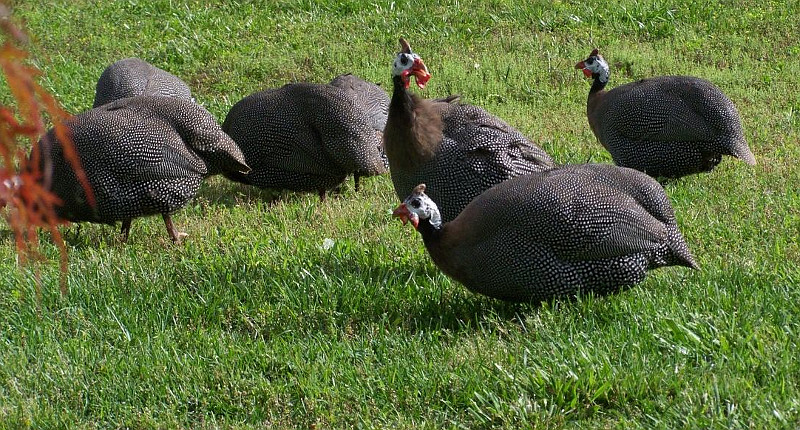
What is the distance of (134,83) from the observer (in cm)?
746

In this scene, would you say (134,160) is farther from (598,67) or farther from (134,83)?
(598,67)

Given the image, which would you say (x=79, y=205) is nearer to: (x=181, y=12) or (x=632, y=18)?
(x=181, y=12)

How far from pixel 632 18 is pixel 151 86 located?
5.30 m

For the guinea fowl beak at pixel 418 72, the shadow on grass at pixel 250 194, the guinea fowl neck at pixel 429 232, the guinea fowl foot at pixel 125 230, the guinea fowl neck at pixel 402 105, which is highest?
the guinea fowl beak at pixel 418 72

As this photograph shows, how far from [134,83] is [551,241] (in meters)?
4.48

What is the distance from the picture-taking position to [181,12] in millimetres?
10859

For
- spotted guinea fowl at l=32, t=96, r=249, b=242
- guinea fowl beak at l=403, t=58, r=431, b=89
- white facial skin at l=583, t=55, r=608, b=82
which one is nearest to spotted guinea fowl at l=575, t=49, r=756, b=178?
white facial skin at l=583, t=55, r=608, b=82

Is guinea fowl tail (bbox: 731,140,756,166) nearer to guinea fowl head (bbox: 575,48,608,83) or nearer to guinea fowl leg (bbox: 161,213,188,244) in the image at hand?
guinea fowl head (bbox: 575,48,608,83)

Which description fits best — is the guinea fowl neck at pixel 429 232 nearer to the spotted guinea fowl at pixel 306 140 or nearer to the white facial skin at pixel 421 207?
the white facial skin at pixel 421 207

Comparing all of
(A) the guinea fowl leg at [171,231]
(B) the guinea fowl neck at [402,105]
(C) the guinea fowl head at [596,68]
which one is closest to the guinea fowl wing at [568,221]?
(B) the guinea fowl neck at [402,105]

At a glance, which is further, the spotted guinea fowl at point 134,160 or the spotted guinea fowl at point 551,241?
the spotted guinea fowl at point 134,160

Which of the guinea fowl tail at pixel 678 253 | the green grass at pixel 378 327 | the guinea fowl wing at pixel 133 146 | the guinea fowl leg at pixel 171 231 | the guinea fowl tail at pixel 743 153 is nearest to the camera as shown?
the green grass at pixel 378 327

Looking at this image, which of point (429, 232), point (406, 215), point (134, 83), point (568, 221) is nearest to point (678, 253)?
point (568, 221)

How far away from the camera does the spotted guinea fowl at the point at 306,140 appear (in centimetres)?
642
